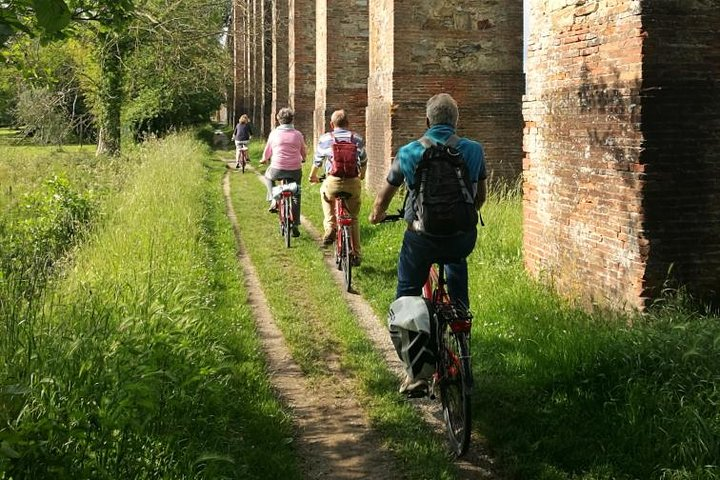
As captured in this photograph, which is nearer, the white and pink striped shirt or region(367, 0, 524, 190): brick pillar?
the white and pink striped shirt

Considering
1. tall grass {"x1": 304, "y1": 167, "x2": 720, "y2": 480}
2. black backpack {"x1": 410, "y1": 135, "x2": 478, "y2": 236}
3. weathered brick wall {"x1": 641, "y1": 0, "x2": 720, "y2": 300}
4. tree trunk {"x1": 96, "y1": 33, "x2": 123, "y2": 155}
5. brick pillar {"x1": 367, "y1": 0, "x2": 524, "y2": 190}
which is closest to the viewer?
tall grass {"x1": 304, "y1": 167, "x2": 720, "y2": 480}

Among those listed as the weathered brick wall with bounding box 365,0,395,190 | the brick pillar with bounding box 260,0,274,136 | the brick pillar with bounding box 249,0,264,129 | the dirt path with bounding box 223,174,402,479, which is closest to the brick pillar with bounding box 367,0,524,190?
the weathered brick wall with bounding box 365,0,395,190

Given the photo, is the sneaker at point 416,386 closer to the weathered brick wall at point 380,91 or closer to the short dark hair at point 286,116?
the short dark hair at point 286,116

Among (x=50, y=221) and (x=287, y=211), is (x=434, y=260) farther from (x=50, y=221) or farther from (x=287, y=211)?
(x=50, y=221)

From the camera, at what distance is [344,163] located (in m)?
8.82

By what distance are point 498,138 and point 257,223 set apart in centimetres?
455

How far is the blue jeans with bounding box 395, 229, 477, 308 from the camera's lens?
15.3 ft

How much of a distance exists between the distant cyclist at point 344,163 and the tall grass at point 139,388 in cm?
230

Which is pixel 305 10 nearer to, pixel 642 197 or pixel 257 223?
pixel 257 223

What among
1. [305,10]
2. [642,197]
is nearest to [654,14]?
[642,197]

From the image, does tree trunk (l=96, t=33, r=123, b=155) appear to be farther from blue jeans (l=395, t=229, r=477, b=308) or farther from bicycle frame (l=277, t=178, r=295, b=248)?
blue jeans (l=395, t=229, r=477, b=308)

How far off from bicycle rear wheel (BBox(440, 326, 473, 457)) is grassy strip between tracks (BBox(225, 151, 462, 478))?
4.8 inches

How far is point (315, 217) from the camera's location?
13.2 meters

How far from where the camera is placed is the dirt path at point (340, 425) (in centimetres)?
420
